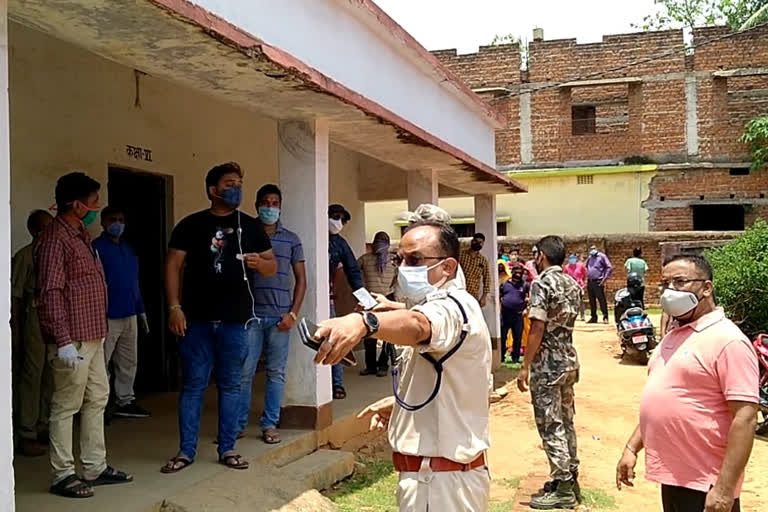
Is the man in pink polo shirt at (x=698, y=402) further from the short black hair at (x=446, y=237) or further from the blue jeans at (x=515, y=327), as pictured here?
the blue jeans at (x=515, y=327)

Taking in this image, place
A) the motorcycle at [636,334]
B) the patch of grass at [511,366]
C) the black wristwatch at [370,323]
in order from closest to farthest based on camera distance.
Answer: the black wristwatch at [370,323] < the patch of grass at [511,366] < the motorcycle at [636,334]

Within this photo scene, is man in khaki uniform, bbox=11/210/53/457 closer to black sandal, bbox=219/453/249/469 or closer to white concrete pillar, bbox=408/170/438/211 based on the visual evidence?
black sandal, bbox=219/453/249/469

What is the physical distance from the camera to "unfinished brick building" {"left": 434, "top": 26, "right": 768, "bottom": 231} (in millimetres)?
21656

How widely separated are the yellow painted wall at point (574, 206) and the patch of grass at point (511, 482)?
50.6ft

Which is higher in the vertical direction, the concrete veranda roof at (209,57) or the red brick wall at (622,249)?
the concrete veranda roof at (209,57)

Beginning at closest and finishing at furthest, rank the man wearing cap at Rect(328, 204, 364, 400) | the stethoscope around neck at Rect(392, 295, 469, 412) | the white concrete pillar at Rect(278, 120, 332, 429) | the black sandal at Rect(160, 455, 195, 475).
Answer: the stethoscope around neck at Rect(392, 295, 469, 412), the black sandal at Rect(160, 455, 195, 475), the white concrete pillar at Rect(278, 120, 332, 429), the man wearing cap at Rect(328, 204, 364, 400)

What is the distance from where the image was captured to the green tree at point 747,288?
9.13 meters

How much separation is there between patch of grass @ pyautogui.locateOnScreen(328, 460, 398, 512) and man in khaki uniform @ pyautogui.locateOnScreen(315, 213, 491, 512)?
2586mm

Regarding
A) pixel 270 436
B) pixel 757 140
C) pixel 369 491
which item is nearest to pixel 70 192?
pixel 270 436

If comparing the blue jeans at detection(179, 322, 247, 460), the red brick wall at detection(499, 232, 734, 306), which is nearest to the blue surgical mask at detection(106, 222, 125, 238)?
the blue jeans at detection(179, 322, 247, 460)

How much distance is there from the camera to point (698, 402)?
10.6ft

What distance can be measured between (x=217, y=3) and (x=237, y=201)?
127 centimetres

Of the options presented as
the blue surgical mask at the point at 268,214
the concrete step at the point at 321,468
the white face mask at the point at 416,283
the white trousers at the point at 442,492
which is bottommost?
the concrete step at the point at 321,468

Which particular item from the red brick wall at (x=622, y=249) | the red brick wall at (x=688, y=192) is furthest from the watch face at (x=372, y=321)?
the red brick wall at (x=688, y=192)
